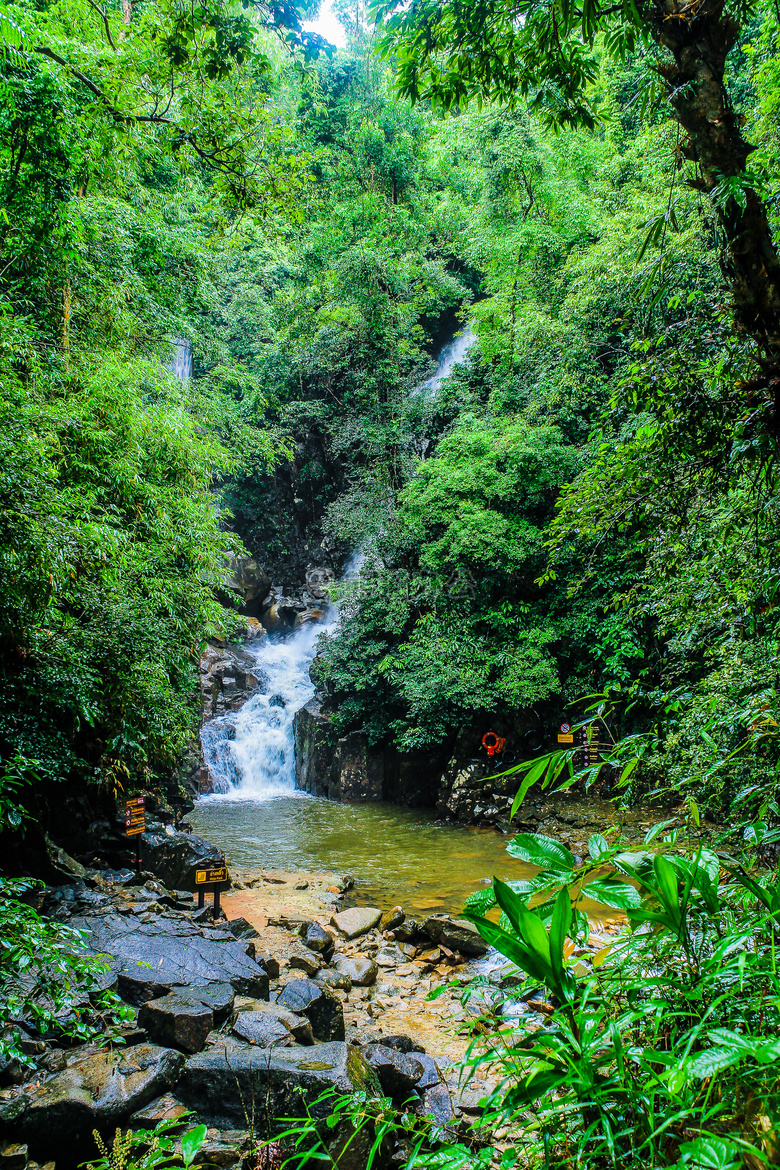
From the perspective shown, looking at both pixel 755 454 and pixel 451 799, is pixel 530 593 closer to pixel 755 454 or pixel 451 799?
pixel 451 799

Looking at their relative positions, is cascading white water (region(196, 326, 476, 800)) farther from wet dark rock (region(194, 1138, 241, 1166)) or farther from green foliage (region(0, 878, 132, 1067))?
green foliage (region(0, 878, 132, 1067))

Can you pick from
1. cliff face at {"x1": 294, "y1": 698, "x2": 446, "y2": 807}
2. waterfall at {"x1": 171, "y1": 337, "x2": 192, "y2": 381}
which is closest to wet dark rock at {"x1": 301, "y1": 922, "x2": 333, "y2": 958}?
cliff face at {"x1": 294, "y1": 698, "x2": 446, "y2": 807}

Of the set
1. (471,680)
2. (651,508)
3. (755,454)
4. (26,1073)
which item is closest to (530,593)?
(471,680)

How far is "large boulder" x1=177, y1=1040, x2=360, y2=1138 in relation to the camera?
9.06 feet

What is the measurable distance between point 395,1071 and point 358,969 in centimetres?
231

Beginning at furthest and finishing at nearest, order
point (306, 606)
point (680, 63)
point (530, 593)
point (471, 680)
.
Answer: point (306, 606), point (530, 593), point (471, 680), point (680, 63)

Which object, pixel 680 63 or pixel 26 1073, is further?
pixel 26 1073

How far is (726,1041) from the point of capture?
3.14 feet

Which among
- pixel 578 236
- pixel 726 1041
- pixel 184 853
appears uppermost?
pixel 578 236

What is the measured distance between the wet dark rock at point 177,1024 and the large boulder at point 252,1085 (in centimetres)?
30

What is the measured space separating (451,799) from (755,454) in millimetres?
10878

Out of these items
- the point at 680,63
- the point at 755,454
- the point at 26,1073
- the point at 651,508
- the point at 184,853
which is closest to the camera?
the point at 680,63

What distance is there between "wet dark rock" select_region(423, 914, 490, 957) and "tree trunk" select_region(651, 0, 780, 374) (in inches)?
236

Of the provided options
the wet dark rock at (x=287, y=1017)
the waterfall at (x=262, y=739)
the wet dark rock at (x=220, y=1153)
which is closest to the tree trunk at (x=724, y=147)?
the wet dark rock at (x=220, y=1153)
